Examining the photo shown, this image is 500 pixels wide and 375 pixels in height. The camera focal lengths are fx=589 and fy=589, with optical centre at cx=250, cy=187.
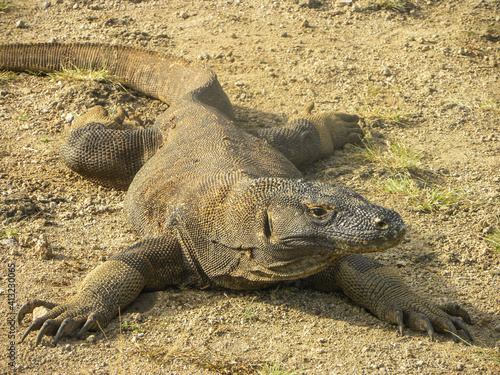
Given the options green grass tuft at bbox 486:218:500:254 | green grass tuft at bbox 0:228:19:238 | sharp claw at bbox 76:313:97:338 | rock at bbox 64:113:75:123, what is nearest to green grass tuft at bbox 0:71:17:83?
rock at bbox 64:113:75:123

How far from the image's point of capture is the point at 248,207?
3.58 metres

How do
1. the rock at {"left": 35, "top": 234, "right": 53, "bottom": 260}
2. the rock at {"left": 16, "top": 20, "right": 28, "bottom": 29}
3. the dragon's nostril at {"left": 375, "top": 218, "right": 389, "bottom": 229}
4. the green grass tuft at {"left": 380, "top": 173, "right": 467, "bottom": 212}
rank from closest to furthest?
the dragon's nostril at {"left": 375, "top": 218, "right": 389, "bottom": 229}
the rock at {"left": 35, "top": 234, "right": 53, "bottom": 260}
the green grass tuft at {"left": 380, "top": 173, "right": 467, "bottom": 212}
the rock at {"left": 16, "top": 20, "right": 28, "bottom": 29}

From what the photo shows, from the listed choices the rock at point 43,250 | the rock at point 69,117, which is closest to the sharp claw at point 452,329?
the rock at point 43,250

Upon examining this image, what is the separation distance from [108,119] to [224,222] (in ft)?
8.81

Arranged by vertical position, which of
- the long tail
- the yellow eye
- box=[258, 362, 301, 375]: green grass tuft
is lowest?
box=[258, 362, 301, 375]: green grass tuft

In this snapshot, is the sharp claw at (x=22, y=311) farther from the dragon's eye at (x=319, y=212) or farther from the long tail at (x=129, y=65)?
the long tail at (x=129, y=65)

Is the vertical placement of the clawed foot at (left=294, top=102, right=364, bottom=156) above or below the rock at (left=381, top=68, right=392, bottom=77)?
below

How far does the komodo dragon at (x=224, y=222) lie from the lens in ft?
10.7

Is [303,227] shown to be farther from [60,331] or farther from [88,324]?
[60,331]

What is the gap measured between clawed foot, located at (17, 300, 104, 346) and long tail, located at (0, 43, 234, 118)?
110 inches

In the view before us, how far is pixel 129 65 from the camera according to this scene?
6.68 m

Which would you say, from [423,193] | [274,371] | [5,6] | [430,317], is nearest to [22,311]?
[274,371]

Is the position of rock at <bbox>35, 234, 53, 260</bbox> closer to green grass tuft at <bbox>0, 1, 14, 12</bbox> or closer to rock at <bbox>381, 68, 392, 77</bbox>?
rock at <bbox>381, 68, 392, 77</bbox>

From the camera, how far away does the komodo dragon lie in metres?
3.26
